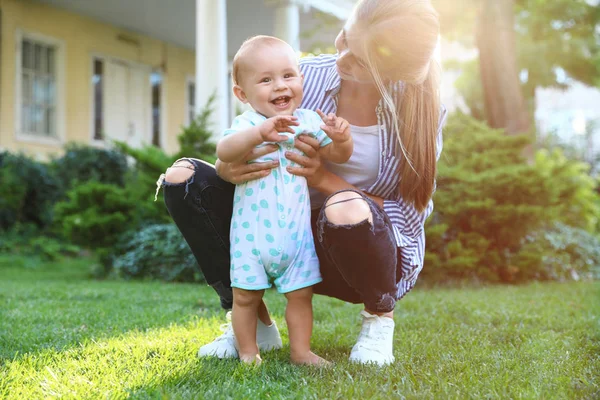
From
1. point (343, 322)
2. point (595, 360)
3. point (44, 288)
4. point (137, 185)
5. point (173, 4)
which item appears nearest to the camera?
point (595, 360)

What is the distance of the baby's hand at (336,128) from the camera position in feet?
7.08

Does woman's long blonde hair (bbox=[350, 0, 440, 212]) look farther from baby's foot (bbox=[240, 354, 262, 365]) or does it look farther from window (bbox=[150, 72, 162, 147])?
window (bbox=[150, 72, 162, 147])

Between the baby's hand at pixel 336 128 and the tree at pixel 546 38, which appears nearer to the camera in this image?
the baby's hand at pixel 336 128

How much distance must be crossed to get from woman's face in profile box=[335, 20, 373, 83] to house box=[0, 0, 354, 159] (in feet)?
17.9

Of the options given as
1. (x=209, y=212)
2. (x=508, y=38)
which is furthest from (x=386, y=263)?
(x=508, y=38)

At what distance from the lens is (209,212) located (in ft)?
7.77

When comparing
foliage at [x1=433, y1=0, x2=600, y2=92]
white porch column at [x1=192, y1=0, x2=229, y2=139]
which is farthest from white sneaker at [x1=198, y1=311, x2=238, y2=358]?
foliage at [x1=433, y1=0, x2=600, y2=92]

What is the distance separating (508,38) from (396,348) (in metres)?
5.35

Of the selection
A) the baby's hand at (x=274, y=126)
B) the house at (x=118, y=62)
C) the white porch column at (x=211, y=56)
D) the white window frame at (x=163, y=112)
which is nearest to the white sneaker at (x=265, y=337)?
the baby's hand at (x=274, y=126)

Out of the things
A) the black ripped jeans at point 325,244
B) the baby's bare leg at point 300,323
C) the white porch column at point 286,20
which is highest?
the white porch column at point 286,20

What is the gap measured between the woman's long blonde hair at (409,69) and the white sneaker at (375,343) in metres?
0.45

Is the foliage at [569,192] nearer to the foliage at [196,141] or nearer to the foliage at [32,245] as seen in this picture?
the foliage at [196,141]

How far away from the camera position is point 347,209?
2.10m

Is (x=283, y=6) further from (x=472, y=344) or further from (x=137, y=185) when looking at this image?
(x=472, y=344)
